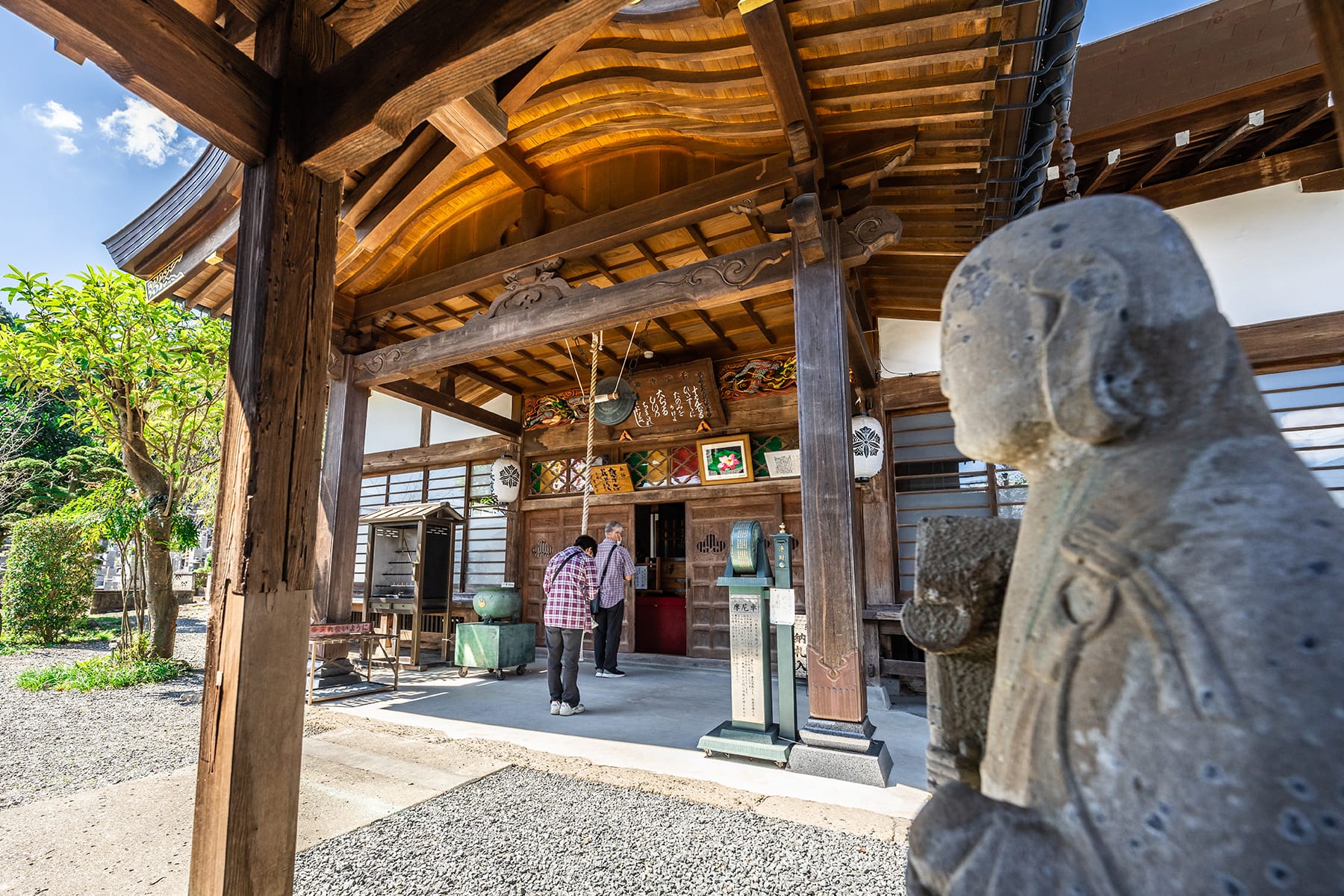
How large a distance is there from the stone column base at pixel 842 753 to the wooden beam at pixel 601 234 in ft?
11.9

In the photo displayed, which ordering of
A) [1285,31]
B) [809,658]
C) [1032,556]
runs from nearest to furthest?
[1032,556] → [809,658] → [1285,31]

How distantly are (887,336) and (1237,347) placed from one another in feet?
22.2

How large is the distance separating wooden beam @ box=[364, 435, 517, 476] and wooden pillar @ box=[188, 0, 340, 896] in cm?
690

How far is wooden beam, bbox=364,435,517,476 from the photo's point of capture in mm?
9242

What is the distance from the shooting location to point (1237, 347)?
80 centimetres

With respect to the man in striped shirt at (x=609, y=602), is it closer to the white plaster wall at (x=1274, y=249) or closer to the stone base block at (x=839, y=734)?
the stone base block at (x=839, y=734)

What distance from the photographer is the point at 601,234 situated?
505 centimetres

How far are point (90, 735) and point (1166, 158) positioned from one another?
9777 millimetres

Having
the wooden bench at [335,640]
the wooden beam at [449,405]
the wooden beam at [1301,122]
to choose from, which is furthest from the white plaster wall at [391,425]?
the wooden beam at [1301,122]

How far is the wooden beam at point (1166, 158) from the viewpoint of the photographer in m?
4.80

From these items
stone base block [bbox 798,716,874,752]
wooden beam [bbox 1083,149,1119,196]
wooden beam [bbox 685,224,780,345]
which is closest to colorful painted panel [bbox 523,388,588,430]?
wooden beam [bbox 685,224,780,345]

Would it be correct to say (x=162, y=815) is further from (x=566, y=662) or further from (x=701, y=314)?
(x=701, y=314)

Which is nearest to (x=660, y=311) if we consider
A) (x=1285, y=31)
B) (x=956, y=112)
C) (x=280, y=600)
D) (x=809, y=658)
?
(x=956, y=112)

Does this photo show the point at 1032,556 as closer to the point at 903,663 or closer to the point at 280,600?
the point at 280,600
